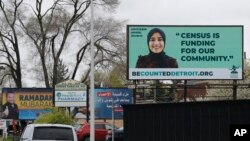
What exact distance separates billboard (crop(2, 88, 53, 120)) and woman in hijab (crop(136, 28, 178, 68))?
25805mm

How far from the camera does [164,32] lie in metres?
30.5

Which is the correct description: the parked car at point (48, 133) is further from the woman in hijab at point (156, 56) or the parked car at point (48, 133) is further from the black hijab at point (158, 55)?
the black hijab at point (158, 55)

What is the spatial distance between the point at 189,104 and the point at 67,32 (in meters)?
43.7

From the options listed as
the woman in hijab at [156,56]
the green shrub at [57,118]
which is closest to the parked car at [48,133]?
the woman in hijab at [156,56]

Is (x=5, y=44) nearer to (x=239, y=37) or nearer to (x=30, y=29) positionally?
(x=30, y=29)

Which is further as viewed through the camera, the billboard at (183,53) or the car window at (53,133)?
the billboard at (183,53)

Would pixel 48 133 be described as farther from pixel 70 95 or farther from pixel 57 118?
pixel 70 95

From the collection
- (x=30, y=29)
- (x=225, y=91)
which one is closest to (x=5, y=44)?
(x=30, y=29)

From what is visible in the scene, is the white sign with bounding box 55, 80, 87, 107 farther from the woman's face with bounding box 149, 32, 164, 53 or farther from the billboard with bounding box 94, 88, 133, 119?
the woman's face with bounding box 149, 32, 164, 53

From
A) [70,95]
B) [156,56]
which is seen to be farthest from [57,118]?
[156,56]

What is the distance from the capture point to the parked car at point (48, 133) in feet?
70.0

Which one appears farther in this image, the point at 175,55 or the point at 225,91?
the point at 225,91

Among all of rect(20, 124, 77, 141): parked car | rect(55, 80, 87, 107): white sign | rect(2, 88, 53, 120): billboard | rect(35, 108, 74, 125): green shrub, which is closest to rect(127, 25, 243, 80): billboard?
rect(20, 124, 77, 141): parked car

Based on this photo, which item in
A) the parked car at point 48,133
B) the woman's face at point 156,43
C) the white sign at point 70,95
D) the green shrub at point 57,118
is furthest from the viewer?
the white sign at point 70,95
